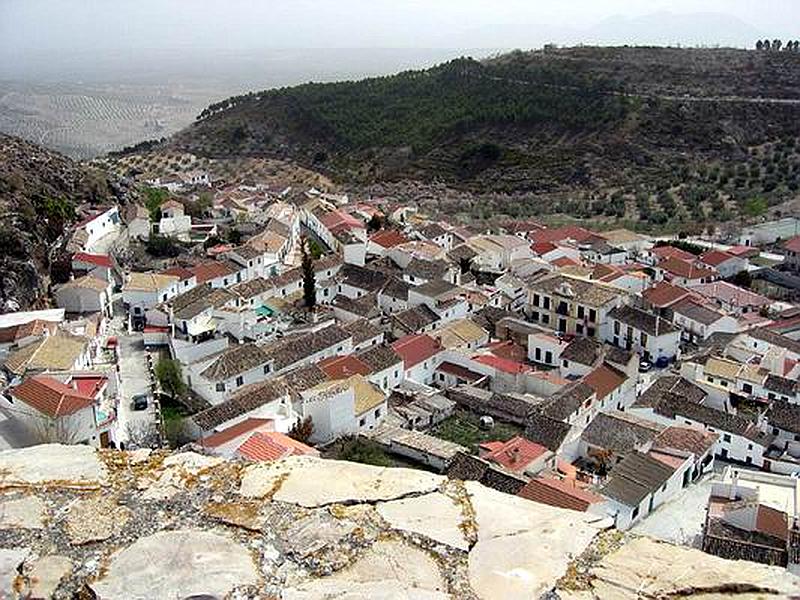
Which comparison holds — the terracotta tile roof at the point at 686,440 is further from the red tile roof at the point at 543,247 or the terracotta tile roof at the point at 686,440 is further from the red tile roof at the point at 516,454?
the red tile roof at the point at 543,247

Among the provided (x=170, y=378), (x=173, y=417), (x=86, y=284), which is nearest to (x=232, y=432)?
(x=173, y=417)

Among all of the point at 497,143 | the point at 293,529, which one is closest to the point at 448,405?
the point at 293,529

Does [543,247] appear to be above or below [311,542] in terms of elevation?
below

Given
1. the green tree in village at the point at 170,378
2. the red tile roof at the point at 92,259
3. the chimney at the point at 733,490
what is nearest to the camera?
the chimney at the point at 733,490

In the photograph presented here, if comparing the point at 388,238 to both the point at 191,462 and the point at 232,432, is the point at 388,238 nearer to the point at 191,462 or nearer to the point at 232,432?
the point at 232,432

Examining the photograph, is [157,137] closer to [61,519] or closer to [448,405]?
[448,405]

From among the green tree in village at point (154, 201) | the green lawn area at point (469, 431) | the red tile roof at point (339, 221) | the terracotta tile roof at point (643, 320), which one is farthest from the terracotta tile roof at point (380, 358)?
the green tree in village at point (154, 201)
